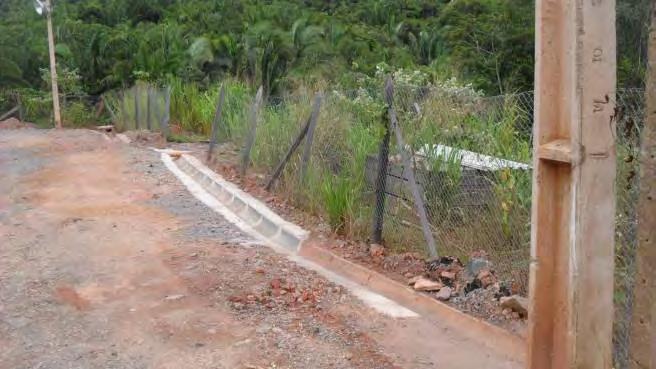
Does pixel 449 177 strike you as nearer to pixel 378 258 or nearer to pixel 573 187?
pixel 378 258

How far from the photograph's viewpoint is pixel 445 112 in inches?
297

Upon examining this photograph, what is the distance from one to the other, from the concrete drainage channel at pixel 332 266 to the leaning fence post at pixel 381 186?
1.54 ft

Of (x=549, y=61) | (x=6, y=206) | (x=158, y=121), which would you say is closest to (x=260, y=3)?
(x=158, y=121)

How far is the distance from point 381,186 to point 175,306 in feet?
7.62

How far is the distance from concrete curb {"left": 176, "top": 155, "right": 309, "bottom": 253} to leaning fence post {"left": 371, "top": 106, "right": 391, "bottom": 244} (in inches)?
39.2

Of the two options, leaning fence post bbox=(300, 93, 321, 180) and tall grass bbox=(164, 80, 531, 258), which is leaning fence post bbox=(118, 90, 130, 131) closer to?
tall grass bbox=(164, 80, 531, 258)

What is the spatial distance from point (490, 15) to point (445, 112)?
20635 mm

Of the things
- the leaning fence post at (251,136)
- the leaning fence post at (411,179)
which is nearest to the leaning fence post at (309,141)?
the leaning fence post at (411,179)

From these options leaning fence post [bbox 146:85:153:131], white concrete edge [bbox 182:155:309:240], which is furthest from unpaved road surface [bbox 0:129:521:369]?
leaning fence post [bbox 146:85:153:131]

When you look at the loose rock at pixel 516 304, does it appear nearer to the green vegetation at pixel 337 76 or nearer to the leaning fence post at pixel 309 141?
the green vegetation at pixel 337 76

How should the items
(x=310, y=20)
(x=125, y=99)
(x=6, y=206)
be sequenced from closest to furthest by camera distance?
(x=6, y=206) → (x=125, y=99) → (x=310, y=20)

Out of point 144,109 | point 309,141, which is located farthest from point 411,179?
point 144,109

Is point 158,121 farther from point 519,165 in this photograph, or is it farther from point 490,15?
point 519,165

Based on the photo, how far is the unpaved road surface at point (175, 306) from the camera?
5.29 metres
